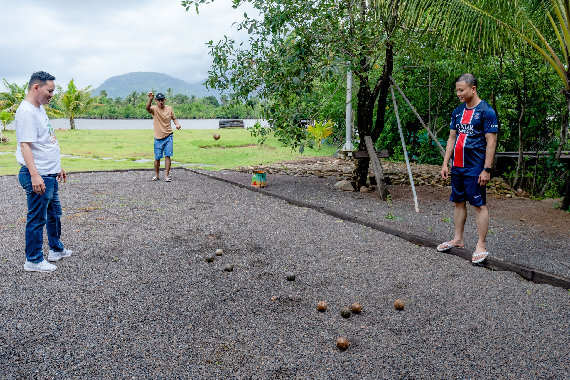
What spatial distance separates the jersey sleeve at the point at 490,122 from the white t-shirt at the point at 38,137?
4520 millimetres

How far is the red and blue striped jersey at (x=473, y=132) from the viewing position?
4359 mm

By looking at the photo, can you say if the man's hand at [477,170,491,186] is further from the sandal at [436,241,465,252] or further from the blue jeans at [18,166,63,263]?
the blue jeans at [18,166,63,263]

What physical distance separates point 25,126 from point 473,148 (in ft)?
14.9

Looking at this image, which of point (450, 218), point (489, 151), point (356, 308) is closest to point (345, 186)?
point (450, 218)

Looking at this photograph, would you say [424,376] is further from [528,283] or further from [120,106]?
[120,106]

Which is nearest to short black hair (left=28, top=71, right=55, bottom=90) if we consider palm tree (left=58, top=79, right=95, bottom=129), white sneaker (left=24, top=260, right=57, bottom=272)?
white sneaker (left=24, top=260, right=57, bottom=272)

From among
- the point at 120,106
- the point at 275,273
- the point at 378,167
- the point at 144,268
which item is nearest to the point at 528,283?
the point at 275,273

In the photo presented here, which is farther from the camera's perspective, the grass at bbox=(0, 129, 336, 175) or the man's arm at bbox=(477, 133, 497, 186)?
the grass at bbox=(0, 129, 336, 175)

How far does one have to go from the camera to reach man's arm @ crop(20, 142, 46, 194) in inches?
158

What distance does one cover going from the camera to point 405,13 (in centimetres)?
672

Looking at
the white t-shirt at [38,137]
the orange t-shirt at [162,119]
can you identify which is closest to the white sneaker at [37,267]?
the white t-shirt at [38,137]

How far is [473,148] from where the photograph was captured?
4.48 meters

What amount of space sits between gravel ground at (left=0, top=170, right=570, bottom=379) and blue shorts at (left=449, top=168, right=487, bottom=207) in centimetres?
72

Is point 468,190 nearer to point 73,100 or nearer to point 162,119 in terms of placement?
point 162,119
